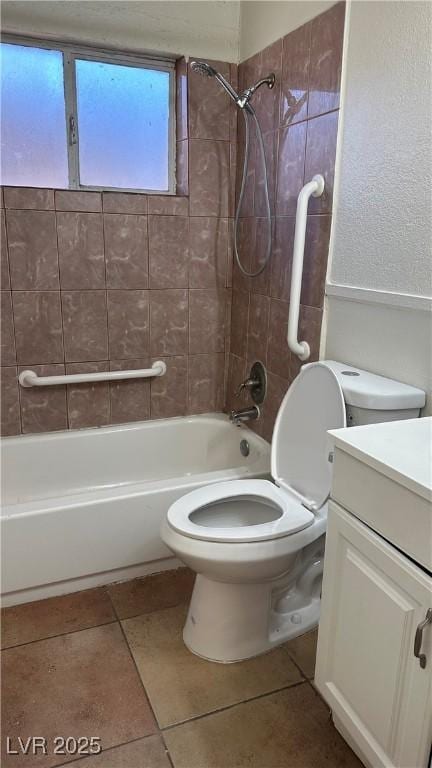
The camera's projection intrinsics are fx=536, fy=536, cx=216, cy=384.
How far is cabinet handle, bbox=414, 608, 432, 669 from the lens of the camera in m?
0.90

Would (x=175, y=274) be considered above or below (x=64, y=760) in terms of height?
above

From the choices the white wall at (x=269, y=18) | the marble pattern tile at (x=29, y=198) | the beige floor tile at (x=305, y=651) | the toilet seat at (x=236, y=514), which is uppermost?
the white wall at (x=269, y=18)

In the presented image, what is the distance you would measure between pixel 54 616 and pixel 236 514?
2.28 feet

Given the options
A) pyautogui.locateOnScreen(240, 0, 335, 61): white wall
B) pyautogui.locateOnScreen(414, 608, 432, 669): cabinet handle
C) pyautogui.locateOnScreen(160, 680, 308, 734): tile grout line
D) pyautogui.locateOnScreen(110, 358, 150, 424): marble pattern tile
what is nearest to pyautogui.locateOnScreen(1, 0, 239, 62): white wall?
pyautogui.locateOnScreen(240, 0, 335, 61): white wall

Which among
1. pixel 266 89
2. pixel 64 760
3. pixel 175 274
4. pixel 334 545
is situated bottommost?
pixel 64 760

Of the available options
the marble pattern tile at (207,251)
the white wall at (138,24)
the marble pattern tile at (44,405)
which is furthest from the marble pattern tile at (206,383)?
the white wall at (138,24)

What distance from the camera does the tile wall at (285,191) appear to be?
1692mm

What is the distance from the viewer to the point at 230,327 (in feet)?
8.29

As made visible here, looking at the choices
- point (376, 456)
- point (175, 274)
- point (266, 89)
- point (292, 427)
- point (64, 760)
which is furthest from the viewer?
point (175, 274)

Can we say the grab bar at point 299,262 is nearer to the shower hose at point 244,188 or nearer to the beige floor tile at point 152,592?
the shower hose at point 244,188

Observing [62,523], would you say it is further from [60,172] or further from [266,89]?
[266,89]

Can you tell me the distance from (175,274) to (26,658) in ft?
5.12

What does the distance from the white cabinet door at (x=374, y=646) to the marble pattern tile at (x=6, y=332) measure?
152 cm

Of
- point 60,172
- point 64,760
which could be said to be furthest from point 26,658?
point 60,172
